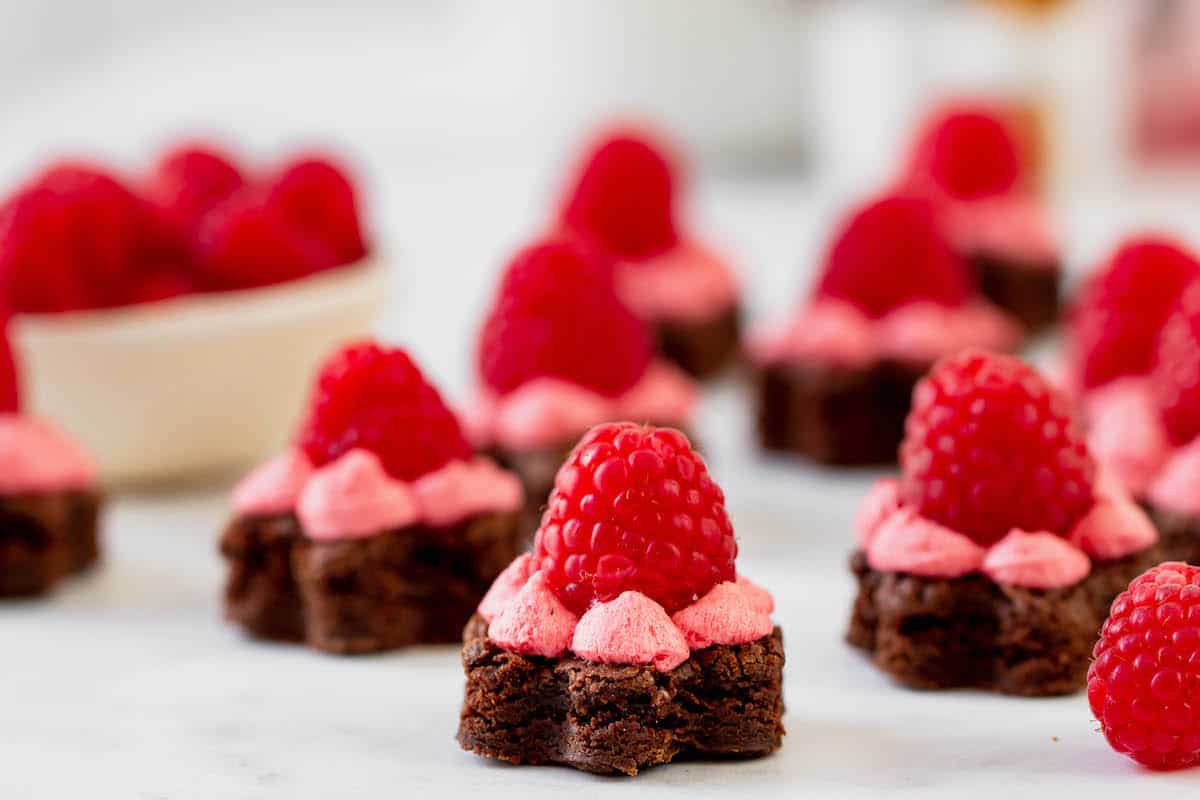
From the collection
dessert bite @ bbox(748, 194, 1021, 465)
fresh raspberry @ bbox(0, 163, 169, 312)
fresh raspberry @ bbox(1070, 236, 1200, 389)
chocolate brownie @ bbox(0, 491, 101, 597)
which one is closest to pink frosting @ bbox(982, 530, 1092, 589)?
fresh raspberry @ bbox(1070, 236, 1200, 389)

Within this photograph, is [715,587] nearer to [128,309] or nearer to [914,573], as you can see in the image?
[914,573]

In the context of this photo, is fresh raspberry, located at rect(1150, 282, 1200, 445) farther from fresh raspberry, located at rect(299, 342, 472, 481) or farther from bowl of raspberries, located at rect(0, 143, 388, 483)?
bowl of raspberries, located at rect(0, 143, 388, 483)

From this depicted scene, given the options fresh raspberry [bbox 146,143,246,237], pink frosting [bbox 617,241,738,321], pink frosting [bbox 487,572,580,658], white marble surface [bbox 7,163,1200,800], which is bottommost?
white marble surface [bbox 7,163,1200,800]

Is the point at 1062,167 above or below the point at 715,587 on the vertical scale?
above

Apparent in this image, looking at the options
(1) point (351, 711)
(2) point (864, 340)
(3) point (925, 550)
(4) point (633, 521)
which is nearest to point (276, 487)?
(1) point (351, 711)

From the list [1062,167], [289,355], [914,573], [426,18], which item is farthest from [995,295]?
[426,18]

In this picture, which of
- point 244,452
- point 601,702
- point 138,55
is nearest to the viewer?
point 601,702
